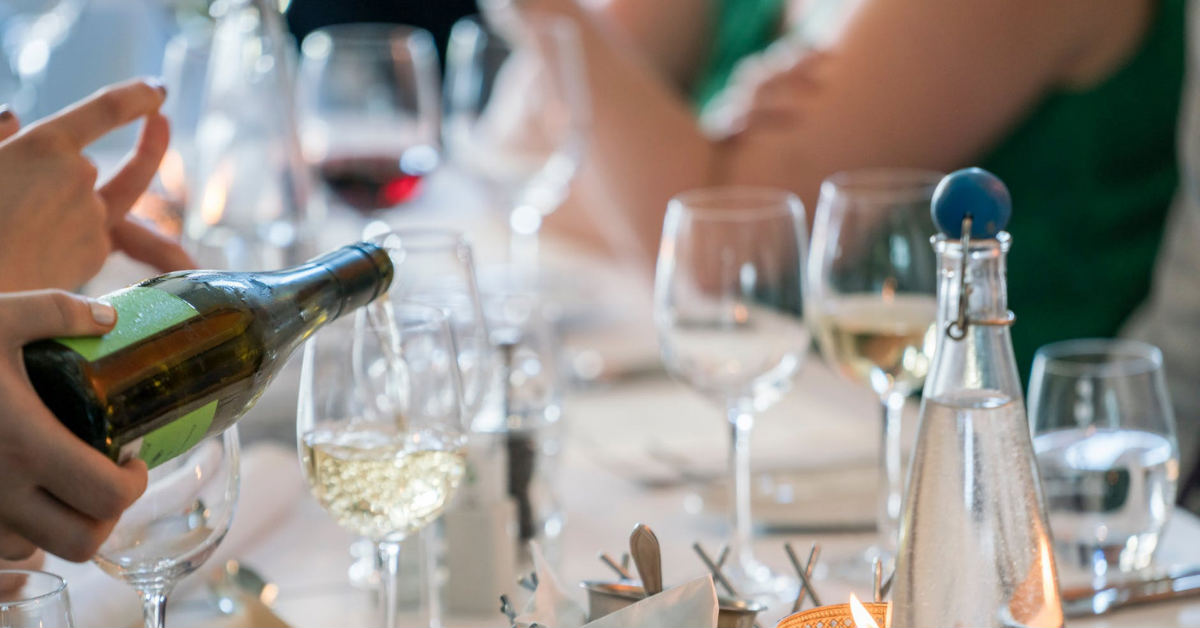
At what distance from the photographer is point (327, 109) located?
138 centimetres

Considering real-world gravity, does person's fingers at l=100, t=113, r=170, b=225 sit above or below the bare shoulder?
below

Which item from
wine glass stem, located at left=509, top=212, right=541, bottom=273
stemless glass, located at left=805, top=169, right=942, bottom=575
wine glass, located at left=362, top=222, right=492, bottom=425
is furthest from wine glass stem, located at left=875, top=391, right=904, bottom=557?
wine glass stem, located at left=509, top=212, right=541, bottom=273

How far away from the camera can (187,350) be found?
0.48 metres

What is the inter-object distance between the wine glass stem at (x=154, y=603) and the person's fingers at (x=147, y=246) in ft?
0.67

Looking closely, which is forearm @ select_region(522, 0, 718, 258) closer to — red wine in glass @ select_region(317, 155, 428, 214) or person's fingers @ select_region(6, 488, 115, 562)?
red wine in glass @ select_region(317, 155, 428, 214)

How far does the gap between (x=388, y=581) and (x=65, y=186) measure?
24cm

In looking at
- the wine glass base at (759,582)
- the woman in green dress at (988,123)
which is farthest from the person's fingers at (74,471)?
the woman in green dress at (988,123)

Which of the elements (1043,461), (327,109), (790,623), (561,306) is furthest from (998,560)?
(327,109)

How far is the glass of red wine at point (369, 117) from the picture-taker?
1.34 meters

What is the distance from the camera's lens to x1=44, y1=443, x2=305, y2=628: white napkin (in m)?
0.63

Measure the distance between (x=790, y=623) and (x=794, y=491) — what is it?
14.6 inches

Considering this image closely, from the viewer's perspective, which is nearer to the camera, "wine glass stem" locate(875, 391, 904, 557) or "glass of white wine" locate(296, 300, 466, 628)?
"glass of white wine" locate(296, 300, 466, 628)

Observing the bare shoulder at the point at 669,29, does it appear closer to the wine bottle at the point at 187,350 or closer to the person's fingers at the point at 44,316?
the wine bottle at the point at 187,350

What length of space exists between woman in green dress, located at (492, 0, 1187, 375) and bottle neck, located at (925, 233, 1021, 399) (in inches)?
42.6
